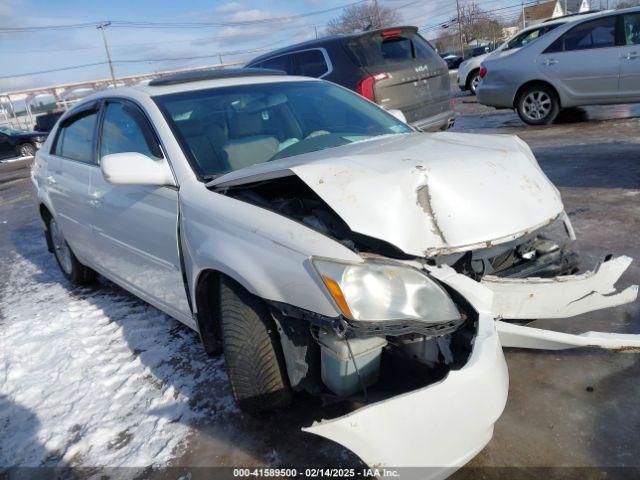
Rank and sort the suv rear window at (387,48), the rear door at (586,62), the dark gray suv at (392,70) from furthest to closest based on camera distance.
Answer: the rear door at (586,62) → the suv rear window at (387,48) → the dark gray suv at (392,70)

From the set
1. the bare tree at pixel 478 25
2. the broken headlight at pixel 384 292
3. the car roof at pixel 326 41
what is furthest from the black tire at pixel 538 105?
the bare tree at pixel 478 25

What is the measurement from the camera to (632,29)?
24.7 ft

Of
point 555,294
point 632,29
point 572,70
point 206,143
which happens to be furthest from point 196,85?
point 632,29

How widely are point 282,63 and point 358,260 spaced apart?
643 cm

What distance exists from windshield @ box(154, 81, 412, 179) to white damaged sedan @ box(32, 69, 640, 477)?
1 centimetres

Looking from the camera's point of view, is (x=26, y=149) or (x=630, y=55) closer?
(x=630, y=55)

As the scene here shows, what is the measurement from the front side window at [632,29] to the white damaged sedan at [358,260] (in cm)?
657

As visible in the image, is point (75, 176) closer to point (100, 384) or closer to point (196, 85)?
point (196, 85)

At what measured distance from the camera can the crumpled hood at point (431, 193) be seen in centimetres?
192

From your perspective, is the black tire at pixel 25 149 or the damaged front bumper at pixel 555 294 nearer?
the damaged front bumper at pixel 555 294

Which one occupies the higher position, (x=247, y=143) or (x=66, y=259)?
(x=247, y=143)

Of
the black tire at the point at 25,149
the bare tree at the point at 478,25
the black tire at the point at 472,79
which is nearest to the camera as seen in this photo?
the black tire at the point at 472,79

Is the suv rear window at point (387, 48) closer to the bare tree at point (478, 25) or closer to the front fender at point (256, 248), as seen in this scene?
the front fender at point (256, 248)

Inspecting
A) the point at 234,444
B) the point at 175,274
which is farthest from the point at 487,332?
the point at 175,274
